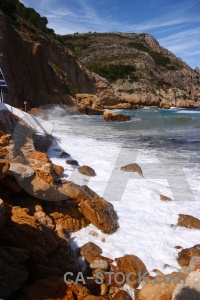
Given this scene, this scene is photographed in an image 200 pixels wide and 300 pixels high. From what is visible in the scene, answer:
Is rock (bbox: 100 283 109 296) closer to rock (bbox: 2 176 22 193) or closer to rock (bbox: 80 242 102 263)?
rock (bbox: 80 242 102 263)

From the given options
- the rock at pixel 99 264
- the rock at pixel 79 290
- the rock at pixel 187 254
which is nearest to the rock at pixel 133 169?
the rock at pixel 187 254

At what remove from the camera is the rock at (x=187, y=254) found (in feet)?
17.7

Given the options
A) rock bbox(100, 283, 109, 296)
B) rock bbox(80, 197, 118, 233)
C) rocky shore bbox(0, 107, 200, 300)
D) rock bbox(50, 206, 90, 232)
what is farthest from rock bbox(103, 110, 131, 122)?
rock bbox(100, 283, 109, 296)

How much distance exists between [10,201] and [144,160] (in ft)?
23.4

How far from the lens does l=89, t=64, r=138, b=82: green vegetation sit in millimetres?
63031

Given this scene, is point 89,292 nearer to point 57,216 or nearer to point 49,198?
point 57,216

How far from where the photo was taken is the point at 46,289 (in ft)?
12.6

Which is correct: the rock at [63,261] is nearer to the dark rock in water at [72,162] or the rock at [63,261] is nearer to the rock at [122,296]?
the rock at [122,296]

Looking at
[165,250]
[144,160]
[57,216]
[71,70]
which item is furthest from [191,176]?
[71,70]

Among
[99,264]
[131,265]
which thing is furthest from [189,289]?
[99,264]

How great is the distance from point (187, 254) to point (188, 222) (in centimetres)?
123

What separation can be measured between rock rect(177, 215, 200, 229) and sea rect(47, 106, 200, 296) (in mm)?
130

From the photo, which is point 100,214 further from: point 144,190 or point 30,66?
point 30,66

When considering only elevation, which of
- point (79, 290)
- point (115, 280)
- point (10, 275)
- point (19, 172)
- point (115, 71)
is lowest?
point (115, 280)
